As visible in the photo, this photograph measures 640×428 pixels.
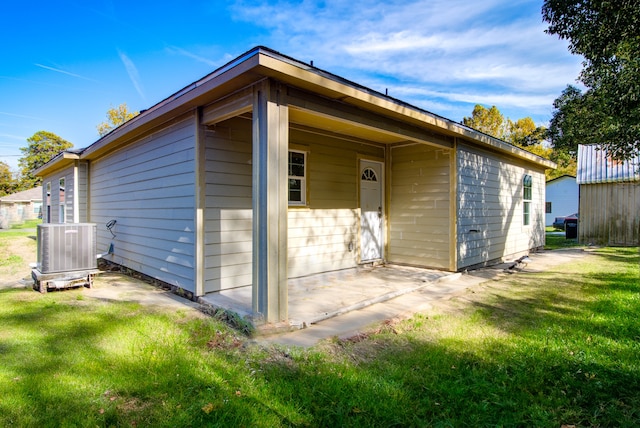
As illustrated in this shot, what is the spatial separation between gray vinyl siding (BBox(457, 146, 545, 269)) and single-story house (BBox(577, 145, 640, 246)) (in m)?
4.29

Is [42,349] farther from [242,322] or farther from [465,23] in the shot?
[465,23]

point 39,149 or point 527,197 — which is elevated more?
point 39,149

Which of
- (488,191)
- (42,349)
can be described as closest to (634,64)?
(488,191)

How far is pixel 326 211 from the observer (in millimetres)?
6457

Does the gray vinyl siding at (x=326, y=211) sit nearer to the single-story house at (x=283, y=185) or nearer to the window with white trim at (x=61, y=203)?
the single-story house at (x=283, y=185)

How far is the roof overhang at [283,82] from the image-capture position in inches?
135

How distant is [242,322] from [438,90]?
75.8 feet

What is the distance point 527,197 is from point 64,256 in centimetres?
1098

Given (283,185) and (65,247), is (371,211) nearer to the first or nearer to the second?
(283,185)

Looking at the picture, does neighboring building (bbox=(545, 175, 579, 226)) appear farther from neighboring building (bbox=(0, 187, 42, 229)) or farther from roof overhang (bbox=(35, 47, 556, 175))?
neighboring building (bbox=(0, 187, 42, 229))

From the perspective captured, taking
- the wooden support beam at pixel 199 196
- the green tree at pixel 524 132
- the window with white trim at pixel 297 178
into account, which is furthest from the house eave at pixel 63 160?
the green tree at pixel 524 132

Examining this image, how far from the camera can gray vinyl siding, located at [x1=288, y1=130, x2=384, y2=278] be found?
5.98 m

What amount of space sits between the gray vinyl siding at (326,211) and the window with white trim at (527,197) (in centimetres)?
533

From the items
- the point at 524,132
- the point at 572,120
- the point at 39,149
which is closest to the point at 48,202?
the point at 572,120
